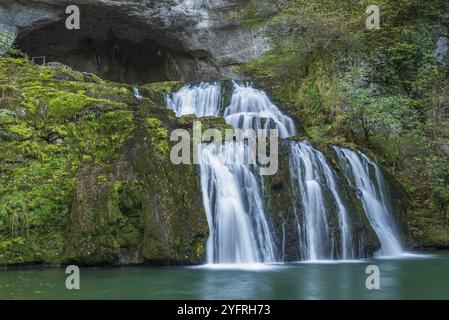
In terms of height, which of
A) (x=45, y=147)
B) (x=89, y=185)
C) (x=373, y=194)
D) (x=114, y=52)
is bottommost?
(x=373, y=194)

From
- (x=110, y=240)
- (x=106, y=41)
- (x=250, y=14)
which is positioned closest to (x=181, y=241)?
(x=110, y=240)

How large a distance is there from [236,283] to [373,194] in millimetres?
5285

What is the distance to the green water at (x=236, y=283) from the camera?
584 centimetres

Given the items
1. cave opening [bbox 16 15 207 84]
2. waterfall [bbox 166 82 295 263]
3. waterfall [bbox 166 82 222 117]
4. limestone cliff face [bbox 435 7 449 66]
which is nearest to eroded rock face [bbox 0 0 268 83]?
cave opening [bbox 16 15 207 84]

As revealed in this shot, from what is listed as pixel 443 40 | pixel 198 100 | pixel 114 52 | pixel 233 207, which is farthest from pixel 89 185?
pixel 114 52

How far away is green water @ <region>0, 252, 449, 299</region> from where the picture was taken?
5844mm

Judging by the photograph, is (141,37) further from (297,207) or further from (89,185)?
(297,207)

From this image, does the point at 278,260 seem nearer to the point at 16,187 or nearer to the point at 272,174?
the point at 272,174

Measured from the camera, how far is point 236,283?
6539 millimetres

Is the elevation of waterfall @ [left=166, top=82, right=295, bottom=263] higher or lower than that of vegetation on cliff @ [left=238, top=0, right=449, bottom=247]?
lower

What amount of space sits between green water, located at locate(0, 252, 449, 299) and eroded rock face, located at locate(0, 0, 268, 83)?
40.7 ft

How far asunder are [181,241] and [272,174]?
2403 millimetres

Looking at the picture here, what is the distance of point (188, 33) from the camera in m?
19.4

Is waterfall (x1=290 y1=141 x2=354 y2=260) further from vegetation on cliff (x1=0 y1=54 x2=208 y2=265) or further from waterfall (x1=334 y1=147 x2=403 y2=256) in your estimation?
vegetation on cliff (x1=0 y1=54 x2=208 y2=265)
